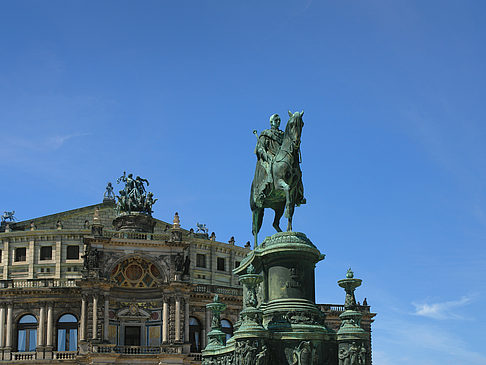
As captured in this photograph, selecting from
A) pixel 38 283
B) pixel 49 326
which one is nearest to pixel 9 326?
pixel 49 326

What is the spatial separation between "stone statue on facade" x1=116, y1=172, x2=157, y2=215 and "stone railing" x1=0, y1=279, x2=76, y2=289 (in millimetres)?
9208

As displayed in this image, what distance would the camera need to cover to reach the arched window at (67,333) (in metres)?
68.1

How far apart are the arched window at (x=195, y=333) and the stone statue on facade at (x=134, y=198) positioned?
12.3m

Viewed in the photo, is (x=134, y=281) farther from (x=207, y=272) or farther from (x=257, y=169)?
(x=257, y=169)

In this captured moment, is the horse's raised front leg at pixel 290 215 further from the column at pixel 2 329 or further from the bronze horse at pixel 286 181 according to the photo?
the column at pixel 2 329

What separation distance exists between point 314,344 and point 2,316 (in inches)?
2264

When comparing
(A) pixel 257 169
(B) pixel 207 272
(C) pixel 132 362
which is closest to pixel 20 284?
(C) pixel 132 362

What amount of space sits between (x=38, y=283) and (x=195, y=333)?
1605cm

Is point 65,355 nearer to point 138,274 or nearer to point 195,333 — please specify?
point 138,274

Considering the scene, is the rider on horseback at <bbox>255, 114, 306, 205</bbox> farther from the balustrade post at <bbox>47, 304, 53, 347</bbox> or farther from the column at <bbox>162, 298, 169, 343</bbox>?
the balustrade post at <bbox>47, 304, 53, 347</bbox>

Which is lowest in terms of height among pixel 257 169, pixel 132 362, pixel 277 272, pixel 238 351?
pixel 132 362

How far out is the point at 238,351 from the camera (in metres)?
15.5

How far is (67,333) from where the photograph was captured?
68.4m

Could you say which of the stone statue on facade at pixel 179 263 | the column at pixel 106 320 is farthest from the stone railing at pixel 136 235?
the column at pixel 106 320
